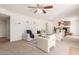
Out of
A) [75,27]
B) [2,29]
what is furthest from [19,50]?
[75,27]

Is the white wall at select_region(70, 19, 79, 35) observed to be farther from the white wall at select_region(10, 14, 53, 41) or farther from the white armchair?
the white armchair

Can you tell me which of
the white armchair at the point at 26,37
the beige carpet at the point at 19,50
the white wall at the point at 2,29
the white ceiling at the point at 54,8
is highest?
the white ceiling at the point at 54,8

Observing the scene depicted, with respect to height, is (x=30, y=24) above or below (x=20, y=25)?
above

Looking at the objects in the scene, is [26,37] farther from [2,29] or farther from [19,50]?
[2,29]

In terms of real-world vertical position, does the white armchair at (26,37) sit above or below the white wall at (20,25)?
below

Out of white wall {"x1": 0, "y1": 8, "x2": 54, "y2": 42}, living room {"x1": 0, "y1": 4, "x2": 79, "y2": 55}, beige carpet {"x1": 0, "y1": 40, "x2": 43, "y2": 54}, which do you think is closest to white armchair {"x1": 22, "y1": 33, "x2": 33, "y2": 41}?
living room {"x1": 0, "y1": 4, "x2": 79, "y2": 55}

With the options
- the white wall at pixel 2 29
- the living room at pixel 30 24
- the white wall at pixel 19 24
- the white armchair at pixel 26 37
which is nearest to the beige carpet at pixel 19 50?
the living room at pixel 30 24

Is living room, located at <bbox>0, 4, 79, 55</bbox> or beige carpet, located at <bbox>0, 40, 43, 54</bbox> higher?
living room, located at <bbox>0, 4, 79, 55</bbox>

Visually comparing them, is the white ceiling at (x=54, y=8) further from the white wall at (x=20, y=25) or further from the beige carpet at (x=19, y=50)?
the beige carpet at (x=19, y=50)

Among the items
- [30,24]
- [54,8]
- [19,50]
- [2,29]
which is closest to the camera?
[19,50]

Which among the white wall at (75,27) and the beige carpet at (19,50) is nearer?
the beige carpet at (19,50)
